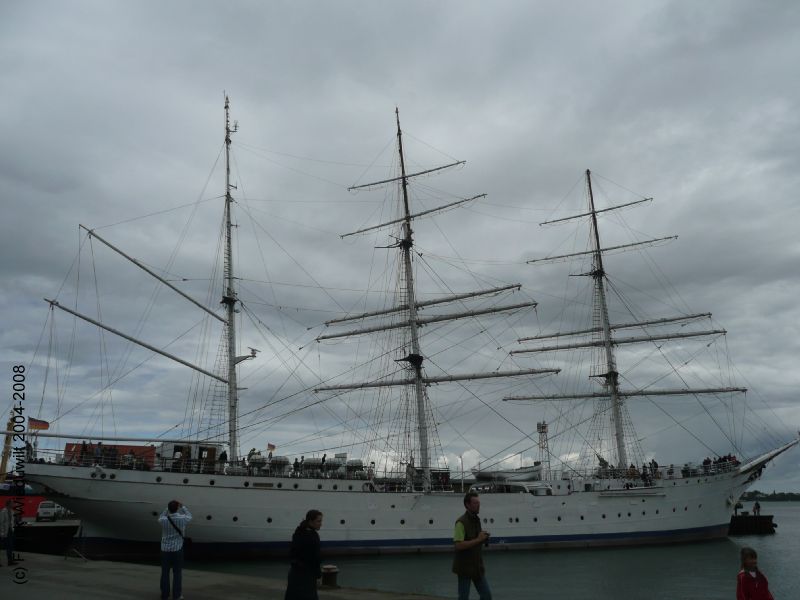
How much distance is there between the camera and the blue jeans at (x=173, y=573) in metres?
9.62

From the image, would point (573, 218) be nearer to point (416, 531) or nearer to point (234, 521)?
point (416, 531)

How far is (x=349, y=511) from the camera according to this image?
94.5ft

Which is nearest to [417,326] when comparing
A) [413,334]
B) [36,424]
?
[413,334]

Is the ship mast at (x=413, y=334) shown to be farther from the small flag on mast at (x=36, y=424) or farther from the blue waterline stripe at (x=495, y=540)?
the small flag on mast at (x=36, y=424)

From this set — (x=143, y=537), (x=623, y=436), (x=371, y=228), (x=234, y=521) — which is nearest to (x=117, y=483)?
(x=143, y=537)

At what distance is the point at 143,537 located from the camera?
25.9 m

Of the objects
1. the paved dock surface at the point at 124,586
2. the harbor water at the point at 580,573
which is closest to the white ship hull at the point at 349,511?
the harbor water at the point at 580,573

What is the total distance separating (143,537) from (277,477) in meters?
5.92

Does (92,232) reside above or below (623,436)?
above

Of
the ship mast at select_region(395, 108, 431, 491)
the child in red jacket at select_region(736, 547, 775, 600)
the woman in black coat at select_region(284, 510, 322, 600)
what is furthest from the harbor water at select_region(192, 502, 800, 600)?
the woman in black coat at select_region(284, 510, 322, 600)

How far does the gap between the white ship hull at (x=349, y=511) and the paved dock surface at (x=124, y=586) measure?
12553 mm

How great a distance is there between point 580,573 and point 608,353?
67.4 ft

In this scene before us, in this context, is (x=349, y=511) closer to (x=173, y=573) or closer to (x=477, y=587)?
(x=173, y=573)

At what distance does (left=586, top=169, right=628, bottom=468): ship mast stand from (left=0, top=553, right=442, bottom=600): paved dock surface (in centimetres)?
3342
